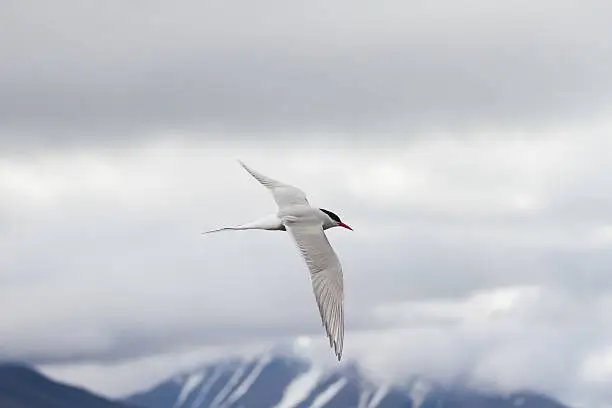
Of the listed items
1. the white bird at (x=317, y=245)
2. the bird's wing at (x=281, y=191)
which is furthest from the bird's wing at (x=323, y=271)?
the bird's wing at (x=281, y=191)

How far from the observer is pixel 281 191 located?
60.3m

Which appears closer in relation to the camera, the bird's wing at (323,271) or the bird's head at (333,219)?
the bird's wing at (323,271)

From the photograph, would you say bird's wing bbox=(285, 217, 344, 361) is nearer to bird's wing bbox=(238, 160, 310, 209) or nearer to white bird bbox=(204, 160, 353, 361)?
white bird bbox=(204, 160, 353, 361)

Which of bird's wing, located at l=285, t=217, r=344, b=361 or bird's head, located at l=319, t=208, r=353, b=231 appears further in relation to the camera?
bird's head, located at l=319, t=208, r=353, b=231

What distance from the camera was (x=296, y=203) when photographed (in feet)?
191

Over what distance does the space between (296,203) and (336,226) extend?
1.92m

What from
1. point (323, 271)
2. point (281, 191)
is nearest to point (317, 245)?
point (323, 271)

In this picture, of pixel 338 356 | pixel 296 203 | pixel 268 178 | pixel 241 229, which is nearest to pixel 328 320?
pixel 338 356

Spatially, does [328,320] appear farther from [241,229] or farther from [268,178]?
[268,178]

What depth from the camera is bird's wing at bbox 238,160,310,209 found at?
58312 millimetres

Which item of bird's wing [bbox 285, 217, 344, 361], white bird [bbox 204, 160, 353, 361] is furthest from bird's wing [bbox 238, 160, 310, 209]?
bird's wing [bbox 285, 217, 344, 361]

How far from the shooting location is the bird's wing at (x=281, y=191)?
191 feet

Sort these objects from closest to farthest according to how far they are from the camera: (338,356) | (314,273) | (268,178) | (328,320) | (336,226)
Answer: (338,356)
(328,320)
(314,273)
(336,226)
(268,178)

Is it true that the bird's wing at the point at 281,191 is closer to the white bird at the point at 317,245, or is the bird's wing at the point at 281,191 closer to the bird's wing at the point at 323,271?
the white bird at the point at 317,245
